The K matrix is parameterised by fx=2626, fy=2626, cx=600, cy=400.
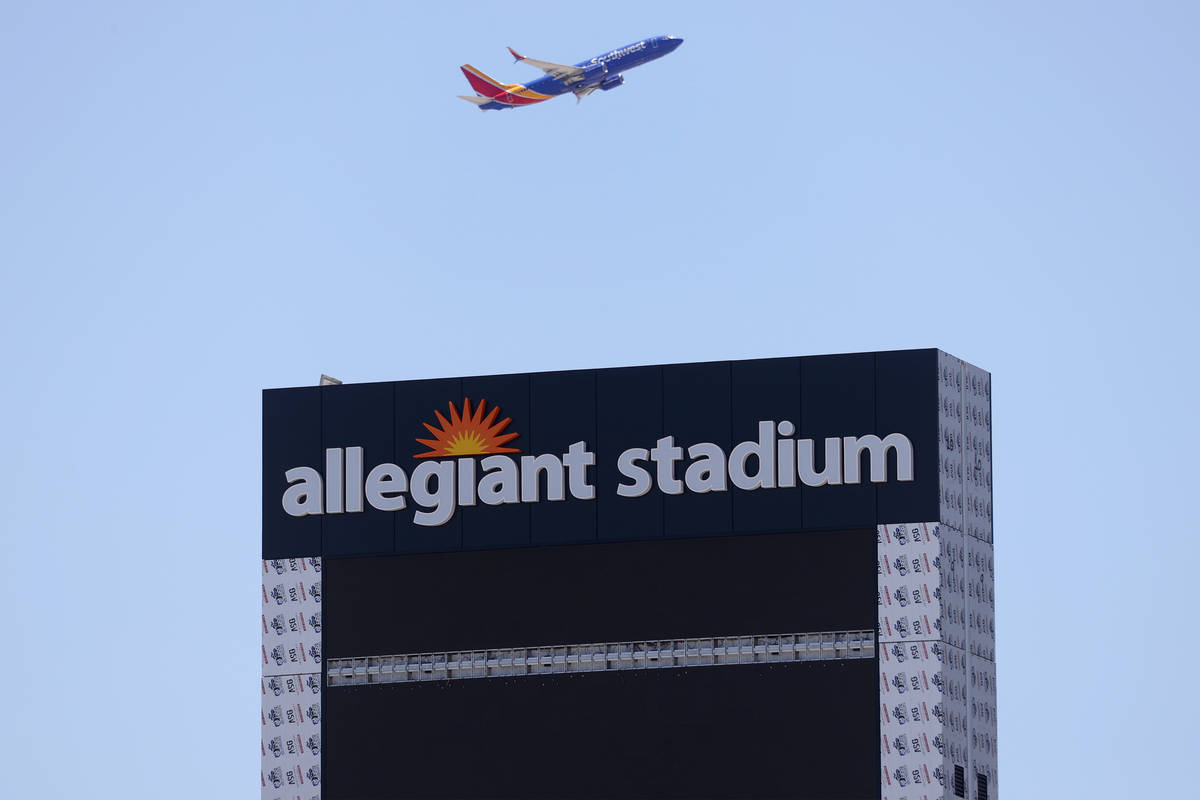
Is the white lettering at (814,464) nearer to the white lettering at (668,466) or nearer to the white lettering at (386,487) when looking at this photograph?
the white lettering at (668,466)

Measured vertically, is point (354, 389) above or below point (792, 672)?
above

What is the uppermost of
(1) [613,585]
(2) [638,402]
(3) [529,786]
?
(2) [638,402]

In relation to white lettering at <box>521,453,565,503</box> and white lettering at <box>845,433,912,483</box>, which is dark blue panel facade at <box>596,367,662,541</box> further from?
→ white lettering at <box>845,433,912,483</box>

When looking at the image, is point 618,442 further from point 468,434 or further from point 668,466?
point 468,434

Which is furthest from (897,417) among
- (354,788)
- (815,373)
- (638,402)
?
(354,788)

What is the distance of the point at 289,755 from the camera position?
78.2 meters

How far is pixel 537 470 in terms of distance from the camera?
77.9m

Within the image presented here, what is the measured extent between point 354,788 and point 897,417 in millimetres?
19293

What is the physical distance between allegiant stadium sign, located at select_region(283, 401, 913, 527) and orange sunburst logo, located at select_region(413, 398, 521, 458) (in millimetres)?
30

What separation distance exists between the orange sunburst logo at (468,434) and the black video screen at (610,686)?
124 inches

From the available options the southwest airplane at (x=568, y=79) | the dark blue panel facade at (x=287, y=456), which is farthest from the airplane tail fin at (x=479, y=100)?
the dark blue panel facade at (x=287, y=456)

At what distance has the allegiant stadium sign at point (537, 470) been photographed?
245ft

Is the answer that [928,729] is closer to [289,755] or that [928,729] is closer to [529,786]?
[529,786]

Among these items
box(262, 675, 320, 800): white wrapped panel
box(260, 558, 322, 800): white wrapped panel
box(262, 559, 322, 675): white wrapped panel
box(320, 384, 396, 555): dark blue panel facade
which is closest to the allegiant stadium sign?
box(320, 384, 396, 555): dark blue panel facade
